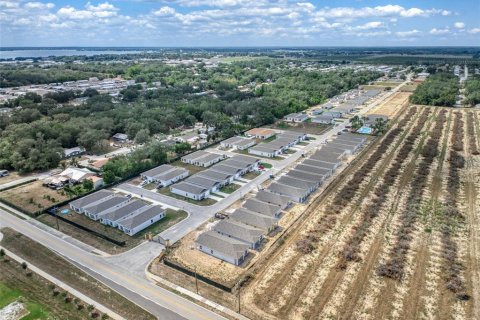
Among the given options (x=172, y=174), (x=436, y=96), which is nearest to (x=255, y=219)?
(x=172, y=174)

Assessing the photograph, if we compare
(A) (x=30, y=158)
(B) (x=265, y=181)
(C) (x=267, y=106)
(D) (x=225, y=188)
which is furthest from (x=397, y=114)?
(A) (x=30, y=158)

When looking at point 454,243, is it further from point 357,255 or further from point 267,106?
point 267,106

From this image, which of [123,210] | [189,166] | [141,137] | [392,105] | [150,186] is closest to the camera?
[123,210]

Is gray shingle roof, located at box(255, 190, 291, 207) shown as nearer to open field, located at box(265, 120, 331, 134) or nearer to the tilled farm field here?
the tilled farm field

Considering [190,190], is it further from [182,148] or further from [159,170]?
[182,148]

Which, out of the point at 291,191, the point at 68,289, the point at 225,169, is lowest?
the point at 68,289

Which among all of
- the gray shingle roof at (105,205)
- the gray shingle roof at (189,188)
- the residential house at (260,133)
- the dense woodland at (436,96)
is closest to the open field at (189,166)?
the gray shingle roof at (189,188)

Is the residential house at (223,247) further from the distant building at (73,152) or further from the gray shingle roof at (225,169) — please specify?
the distant building at (73,152)
